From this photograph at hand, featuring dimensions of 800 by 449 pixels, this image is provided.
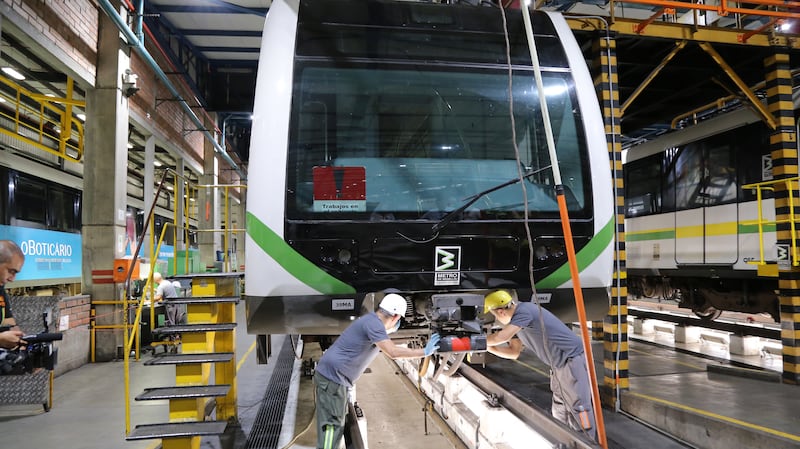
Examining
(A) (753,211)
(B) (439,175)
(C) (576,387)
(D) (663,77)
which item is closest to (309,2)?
(B) (439,175)

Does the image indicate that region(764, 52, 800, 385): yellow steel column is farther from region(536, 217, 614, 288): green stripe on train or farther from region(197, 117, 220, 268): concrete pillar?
region(197, 117, 220, 268): concrete pillar

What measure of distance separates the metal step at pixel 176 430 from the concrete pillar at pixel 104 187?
5.41m

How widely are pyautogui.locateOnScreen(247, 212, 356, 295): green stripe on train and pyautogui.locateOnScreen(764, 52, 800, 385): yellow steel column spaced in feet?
19.6

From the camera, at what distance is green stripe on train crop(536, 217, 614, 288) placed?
2.91 metres

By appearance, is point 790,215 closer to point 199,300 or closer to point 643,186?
point 643,186

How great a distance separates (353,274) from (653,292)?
9108 mm

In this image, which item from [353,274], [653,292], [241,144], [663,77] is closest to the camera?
[353,274]

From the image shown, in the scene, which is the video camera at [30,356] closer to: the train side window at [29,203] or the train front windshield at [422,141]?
the train front windshield at [422,141]

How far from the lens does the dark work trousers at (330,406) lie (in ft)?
12.0

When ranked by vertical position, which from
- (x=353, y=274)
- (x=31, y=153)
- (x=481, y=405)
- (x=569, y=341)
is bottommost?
(x=481, y=405)

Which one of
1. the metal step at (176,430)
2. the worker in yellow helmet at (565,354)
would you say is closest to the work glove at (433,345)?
the worker in yellow helmet at (565,354)

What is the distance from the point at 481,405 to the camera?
5.32 metres

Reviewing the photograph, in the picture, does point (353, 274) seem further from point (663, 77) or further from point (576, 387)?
point (663, 77)

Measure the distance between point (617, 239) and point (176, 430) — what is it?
4.72 m
